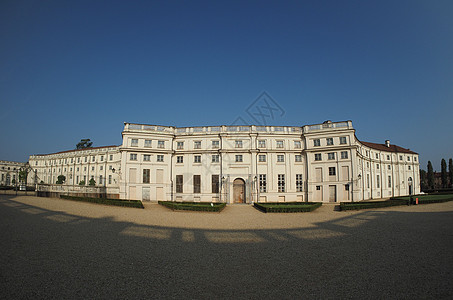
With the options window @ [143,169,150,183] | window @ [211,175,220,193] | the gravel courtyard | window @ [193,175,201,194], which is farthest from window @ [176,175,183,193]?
the gravel courtyard

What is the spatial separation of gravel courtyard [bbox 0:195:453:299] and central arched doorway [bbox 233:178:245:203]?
22.8 meters

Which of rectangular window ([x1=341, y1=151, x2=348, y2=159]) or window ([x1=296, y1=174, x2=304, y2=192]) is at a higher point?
rectangular window ([x1=341, y1=151, x2=348, y2=159])

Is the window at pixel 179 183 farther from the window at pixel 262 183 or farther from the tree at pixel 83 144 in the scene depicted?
the tree at pixel 83 144

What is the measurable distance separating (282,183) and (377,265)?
28.6 m

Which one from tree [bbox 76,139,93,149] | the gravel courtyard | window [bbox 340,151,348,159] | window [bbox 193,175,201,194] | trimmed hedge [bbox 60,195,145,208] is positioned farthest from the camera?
tree [bbox 76,139,93,149]

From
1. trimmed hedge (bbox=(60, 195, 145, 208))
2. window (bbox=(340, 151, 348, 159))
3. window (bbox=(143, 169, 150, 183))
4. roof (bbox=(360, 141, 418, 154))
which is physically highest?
roof (bbox=(360, 141, 418, 154))

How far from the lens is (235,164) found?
35562 mm

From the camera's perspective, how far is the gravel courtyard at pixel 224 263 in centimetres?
536

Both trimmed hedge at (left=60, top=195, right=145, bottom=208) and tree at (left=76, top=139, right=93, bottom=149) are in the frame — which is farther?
tree at (left=76, top=139, right=93, bottom=149)

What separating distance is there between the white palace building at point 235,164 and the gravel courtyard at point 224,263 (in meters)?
22.2

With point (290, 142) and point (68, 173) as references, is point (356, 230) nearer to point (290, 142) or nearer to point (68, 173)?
point (290, 142)

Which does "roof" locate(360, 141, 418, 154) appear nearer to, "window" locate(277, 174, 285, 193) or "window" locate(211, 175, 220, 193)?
"window" locate(277, 174, 285, 193)

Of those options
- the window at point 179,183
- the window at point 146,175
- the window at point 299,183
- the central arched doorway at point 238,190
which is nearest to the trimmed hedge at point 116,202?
the window at point 146,175

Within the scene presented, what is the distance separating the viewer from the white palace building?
112 feet
